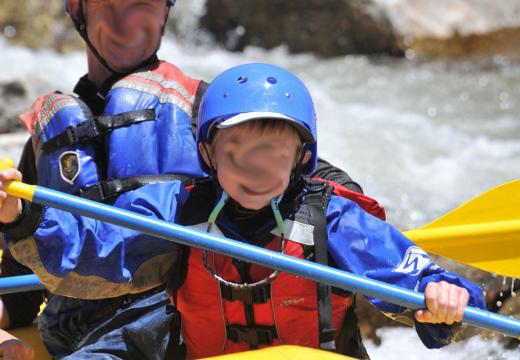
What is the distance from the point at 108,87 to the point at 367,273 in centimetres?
112

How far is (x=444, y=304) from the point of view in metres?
1.88

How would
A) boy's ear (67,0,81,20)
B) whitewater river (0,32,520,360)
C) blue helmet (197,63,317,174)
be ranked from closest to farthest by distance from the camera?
1. blue helmet (197,63,317,174)
2. boy's ear (67,0,81,20)
3. whitewater river (0,32,520,360)

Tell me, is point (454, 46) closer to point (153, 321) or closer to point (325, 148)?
point (325, 148)

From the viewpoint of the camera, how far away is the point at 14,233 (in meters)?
1.88

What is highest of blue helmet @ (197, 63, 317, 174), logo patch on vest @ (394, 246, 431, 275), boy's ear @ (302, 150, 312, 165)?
blue helmet @ (197, 63, 317, 174)

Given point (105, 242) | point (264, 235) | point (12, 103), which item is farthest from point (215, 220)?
point (12, 103)

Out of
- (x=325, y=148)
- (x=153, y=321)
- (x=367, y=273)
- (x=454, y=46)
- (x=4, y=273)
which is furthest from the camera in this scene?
(x=454, y=46)

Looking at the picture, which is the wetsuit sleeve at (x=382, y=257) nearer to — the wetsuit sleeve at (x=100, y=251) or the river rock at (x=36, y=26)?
the wetsuit sleeve at (x=100, y=251)

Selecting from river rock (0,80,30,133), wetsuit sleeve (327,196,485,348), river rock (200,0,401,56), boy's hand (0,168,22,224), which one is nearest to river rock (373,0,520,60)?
river rock (200,0,401,56)

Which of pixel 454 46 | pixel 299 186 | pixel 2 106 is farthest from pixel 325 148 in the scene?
pixel 299 186

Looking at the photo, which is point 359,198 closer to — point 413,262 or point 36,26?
point 413,262

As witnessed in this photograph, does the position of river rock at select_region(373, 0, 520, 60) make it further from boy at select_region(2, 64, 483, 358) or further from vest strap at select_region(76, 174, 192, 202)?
boy at select_region(2, 64, 483, 358)

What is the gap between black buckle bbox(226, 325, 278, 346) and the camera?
2.05 metres

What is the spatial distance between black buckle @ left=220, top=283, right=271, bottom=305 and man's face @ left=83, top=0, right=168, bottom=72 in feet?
3.23
